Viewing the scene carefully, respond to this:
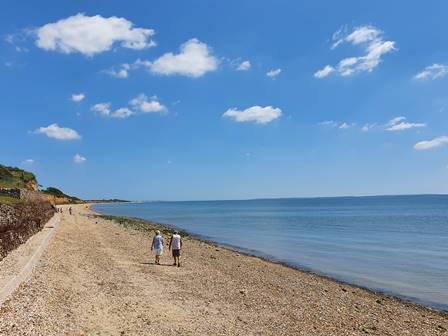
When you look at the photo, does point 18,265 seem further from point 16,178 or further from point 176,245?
point 16,178

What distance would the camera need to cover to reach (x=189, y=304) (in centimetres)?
1697

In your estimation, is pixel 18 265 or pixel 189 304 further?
pixel 18 265

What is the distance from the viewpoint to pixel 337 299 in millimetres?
20031

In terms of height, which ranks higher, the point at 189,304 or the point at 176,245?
the point at 176,245

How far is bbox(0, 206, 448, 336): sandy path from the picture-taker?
13.5 metres

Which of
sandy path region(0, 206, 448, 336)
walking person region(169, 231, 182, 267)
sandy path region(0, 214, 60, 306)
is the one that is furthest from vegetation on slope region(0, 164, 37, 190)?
sandy path region(0, 206, 448, 336)

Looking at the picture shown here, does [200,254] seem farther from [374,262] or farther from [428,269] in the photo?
[428,269]

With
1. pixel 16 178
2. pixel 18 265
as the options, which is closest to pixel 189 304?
pixel 18 265

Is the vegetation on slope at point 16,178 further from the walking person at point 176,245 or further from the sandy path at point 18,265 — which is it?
the walking person at point 176,245

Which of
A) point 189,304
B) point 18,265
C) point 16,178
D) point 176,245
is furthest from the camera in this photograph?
point 16,178

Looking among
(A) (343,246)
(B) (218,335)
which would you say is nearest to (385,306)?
(B) (218,335)

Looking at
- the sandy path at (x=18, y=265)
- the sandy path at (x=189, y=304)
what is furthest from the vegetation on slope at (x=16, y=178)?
the sandy path at (x=189, y=304)

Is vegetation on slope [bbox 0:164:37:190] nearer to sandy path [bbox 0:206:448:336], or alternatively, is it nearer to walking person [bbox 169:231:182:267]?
walking person [bbox 169:231:182:267]

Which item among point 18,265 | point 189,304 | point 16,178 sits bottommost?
point 189,304
